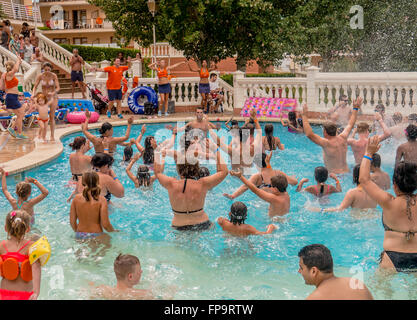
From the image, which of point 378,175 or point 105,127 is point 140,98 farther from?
point 378,175

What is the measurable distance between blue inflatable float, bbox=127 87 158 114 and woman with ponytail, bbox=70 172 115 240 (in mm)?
13983

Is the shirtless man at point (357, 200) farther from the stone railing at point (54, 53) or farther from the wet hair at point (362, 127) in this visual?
the stone railing at point (54, 53)

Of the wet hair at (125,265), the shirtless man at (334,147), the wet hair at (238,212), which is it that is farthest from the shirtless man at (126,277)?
the shirtless man at (334,147)

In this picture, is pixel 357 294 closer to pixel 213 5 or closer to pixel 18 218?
pixel 18 218

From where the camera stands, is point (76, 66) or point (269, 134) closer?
point (269, 134)

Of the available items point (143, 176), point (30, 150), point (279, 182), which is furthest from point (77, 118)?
point (279, 182)

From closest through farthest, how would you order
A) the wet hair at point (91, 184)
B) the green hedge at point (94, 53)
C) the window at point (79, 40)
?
the wet hair at point (91, 184) < the green hedge at point (94, 53) < the window at point (79, 40)

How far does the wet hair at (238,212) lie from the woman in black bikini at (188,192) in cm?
40

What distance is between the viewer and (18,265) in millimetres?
4516

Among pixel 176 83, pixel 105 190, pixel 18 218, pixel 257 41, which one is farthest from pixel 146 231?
pixel 257 41

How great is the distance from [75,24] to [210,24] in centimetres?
4216

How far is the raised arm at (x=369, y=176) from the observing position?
4676 millimetres

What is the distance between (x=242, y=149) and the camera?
998cm

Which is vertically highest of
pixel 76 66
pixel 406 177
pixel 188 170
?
pixel 76 66
